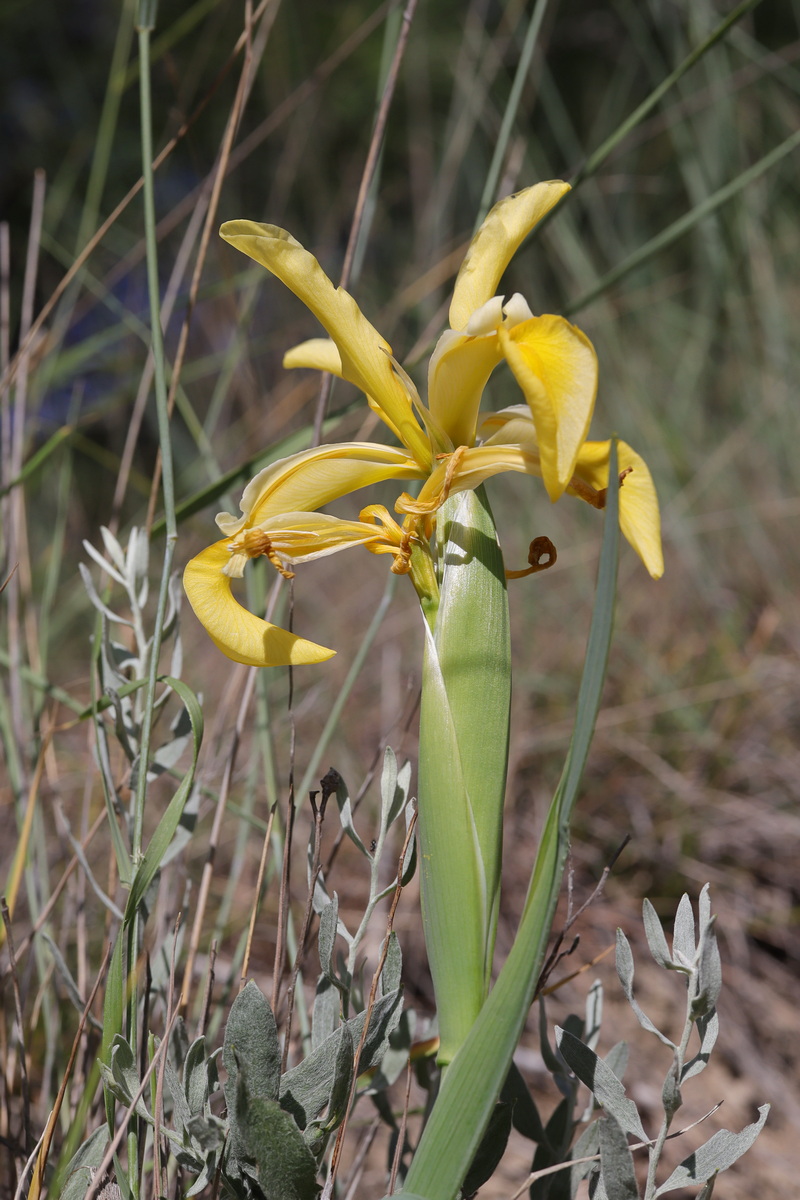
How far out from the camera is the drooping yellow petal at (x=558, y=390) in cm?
32

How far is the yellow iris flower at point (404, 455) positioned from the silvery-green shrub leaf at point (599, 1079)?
0.21 m

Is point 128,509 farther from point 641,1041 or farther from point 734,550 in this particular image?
point 641,1041

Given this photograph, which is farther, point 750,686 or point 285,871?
point 750,686

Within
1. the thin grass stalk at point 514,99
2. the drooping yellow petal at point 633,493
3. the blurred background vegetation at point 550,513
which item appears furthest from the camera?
the blurred background vegetation at point 550,513

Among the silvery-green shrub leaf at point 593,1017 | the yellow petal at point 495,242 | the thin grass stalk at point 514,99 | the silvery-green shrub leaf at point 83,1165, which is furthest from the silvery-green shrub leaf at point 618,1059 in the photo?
the thin grass stalk at point 514,99

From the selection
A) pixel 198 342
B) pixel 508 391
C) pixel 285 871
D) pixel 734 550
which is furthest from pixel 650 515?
pixel 198 342

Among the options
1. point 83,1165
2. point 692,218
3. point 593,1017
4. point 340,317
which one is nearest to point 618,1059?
point 593,1017

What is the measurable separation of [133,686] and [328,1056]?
0.21 m

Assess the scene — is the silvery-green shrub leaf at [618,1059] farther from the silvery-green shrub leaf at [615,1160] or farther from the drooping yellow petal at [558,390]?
the drooping yellow petal at [558,390]

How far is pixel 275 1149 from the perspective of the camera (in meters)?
0.33

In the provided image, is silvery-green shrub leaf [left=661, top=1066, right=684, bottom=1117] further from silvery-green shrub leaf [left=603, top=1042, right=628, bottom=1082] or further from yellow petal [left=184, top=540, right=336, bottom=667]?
yellow petal [left=184, top=540, right=336, bottom=667]

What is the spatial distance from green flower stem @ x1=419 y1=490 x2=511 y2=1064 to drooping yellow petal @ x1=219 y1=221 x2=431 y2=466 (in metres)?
0.09

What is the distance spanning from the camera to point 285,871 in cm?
40

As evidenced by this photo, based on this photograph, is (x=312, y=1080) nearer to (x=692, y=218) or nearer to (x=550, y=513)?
(x=692, y=218)
